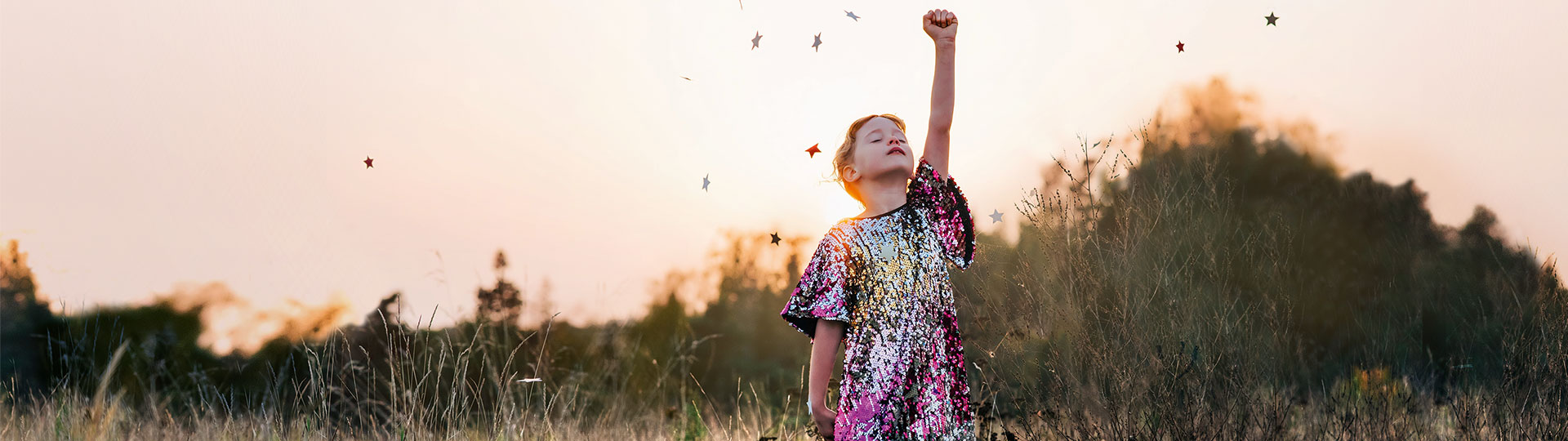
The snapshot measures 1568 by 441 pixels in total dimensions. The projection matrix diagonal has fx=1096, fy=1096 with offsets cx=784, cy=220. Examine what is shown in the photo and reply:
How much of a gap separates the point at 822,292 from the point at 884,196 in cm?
27

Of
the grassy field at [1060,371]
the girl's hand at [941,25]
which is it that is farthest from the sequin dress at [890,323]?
the grassy field at [1060,371]

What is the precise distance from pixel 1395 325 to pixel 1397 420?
3.16 m

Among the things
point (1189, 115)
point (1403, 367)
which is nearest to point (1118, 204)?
point (1403, 367)

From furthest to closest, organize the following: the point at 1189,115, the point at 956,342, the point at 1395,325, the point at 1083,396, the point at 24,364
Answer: the point at 1189,115, the point at 1395,325, the point at 24,364, the point at 1083,396, the point at 956,342

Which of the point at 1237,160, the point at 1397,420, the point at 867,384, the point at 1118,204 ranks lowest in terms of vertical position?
the point at 1397,420

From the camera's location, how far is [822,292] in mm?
2393

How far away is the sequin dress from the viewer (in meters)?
2.34

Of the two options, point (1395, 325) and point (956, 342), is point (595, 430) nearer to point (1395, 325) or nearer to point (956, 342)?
point (956, 342)

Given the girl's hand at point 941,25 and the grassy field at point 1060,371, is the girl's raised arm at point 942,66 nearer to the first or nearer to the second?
the girl's hand at point 941,25

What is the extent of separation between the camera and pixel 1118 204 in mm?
4973

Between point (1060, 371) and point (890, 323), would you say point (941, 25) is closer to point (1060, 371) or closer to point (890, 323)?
point (890, 323)

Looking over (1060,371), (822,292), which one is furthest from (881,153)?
(1060,371)

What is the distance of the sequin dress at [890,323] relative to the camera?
2.34 metres

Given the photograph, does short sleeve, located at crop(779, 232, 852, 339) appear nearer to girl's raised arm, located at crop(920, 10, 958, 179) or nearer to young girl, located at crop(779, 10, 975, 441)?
young girl, located at crop(779, 10, 975, 441)
